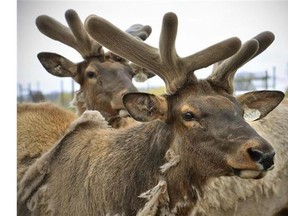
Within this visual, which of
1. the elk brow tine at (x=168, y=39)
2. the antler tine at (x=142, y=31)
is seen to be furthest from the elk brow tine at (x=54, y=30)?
the elk brow tine at (x=168, y=39)

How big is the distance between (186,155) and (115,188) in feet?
0.80

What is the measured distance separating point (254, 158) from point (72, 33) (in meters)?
1.13

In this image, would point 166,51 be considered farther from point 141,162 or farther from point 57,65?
point 57,65

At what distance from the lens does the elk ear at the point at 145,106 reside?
4.58ft

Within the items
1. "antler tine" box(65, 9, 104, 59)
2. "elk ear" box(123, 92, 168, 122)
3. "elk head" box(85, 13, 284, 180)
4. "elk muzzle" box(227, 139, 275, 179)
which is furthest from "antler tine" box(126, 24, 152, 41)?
"elk muzzle" box(227, 139, 275, 179)

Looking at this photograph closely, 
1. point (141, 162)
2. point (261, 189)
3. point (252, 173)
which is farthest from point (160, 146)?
point (261, 189)

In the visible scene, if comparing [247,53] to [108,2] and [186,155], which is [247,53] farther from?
[108,2]

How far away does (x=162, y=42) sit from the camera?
145 centimetres

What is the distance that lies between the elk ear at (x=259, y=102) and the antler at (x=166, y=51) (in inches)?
6.8

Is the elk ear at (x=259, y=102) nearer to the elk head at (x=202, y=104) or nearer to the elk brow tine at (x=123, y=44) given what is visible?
the elk head at (x=202, y=104)

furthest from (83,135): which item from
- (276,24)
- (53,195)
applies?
(276,24)

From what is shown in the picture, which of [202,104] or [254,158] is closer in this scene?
[254,158]

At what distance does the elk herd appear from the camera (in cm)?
135

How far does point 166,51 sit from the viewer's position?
1.45m
